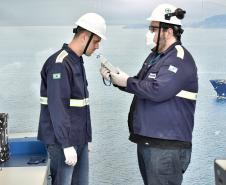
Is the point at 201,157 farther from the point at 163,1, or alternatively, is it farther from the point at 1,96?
the point at 1,96

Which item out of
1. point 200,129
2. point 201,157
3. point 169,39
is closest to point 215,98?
point 200,129

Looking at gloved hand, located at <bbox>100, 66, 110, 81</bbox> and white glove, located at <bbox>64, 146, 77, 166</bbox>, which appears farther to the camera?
gloved hand, located at <bbox>100, 66, 110, 81</bbox>

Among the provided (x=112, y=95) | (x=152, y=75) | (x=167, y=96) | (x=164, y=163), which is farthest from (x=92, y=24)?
(x=112, y=95)

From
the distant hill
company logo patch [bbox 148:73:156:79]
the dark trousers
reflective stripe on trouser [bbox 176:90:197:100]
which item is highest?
the distant hill

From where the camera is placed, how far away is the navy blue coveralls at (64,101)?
2205 mm

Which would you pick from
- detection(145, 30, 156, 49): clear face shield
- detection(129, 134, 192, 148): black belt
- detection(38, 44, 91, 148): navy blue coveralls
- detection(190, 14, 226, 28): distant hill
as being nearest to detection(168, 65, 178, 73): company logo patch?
detection(145, 30, 156, 49): clear face shield

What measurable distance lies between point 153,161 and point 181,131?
0.22 metres

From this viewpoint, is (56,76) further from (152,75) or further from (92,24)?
(152,75)

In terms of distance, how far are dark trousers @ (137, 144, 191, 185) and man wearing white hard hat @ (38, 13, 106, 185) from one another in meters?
0.38

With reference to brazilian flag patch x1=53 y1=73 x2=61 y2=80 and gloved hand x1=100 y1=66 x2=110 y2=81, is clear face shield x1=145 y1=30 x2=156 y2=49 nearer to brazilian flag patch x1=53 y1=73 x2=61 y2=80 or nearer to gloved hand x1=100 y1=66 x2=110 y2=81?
gloved hand x1=100 y1=66 x2=110 y2=81

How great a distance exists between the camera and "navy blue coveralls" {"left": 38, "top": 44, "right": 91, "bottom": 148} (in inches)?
86.8

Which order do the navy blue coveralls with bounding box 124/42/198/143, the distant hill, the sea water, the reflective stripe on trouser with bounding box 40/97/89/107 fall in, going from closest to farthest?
the navy blue coveralls with bounding box 124/42/198/143 → the reflective stripe on trouser with bounding box 40/97/89/107 → the sea water → the distant hill

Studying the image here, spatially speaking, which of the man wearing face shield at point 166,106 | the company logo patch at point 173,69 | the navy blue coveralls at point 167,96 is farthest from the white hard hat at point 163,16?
the company logo patch at point 173,69

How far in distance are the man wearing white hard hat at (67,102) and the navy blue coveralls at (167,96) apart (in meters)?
0.30
